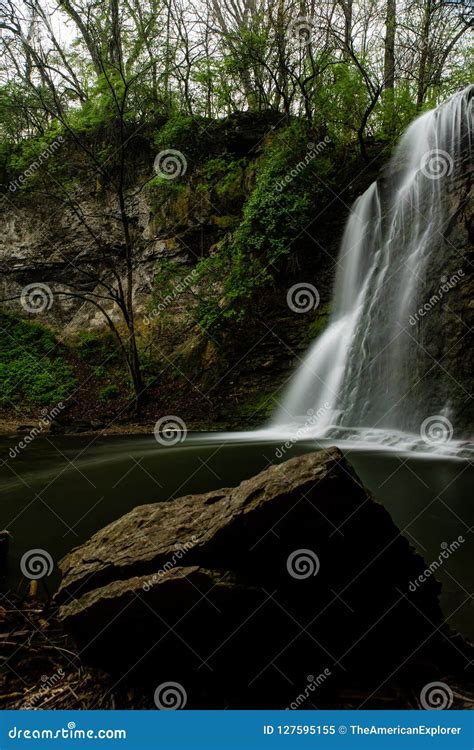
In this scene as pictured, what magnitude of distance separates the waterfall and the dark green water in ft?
5.75

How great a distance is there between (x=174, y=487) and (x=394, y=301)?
6.19 m

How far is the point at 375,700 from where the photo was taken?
71.9 inches

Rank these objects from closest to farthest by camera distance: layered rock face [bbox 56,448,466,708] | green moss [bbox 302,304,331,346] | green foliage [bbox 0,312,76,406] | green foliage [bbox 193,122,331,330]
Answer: layered rock face [bbox 56,448,466,708] → green moss [bbox 302,304,331,346] → green foliage [bbox 193,122,331,330] → green foliage [bbox 0,312,76,406]

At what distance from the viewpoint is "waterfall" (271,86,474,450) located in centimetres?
821

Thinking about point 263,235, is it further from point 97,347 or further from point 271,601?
point 271,601

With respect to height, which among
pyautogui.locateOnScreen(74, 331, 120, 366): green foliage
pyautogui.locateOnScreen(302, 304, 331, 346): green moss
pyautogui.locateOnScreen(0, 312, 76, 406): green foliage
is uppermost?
pyautogui.locateOnScreen(302, 304, 331, 346): green moss

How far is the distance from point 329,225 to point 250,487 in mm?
11259

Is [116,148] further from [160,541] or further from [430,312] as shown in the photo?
[160,541]

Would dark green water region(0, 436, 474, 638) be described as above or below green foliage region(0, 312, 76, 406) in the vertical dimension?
above

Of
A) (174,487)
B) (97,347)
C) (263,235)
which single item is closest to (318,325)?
(263,235)

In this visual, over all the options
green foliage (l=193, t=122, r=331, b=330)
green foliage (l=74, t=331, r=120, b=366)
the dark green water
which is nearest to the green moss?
green foliage (l=193, t=122, r=331, b=330)

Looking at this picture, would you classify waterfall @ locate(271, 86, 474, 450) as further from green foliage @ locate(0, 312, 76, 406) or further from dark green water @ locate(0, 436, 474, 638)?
green foliage @ locate(0, 312, 76, 406)

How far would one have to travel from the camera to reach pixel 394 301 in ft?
30.4

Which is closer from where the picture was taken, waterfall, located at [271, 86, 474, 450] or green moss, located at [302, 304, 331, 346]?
waterfall, located at [271, 86, 474, 450]
